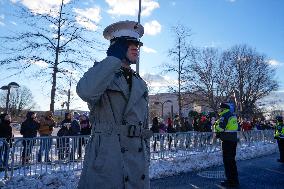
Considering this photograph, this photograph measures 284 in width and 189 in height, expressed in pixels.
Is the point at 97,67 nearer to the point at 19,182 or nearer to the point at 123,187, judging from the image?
the point at 123,187

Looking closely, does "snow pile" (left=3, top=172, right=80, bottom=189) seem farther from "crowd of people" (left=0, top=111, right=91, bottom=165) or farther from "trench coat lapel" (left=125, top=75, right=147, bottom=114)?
"trench coat lapel" (left=125, top=75, right=147, bottom=114)

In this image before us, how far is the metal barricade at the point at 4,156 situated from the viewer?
26.3ft

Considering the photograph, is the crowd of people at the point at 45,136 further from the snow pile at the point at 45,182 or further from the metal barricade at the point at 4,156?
the snow pile at the point at 45,182

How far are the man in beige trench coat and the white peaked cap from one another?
2 centimetres

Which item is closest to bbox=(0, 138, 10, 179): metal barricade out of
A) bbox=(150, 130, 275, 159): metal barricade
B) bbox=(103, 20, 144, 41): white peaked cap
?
bbox=(150, 130, 275, 159): metal barricade

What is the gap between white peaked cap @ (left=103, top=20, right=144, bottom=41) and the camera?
2.95m

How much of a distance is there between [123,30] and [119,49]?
237 millimetres

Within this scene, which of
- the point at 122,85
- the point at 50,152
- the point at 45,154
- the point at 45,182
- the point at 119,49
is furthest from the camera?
the point at 50,152

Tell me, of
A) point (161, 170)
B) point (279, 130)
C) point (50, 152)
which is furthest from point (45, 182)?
point (279, 130)

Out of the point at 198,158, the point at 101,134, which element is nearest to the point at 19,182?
the point at 101,134

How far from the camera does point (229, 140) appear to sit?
27.4ft

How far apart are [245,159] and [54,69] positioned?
33.4 feet

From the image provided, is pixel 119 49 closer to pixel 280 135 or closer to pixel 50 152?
pixel 50 152

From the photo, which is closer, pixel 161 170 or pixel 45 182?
pixel 45 182
